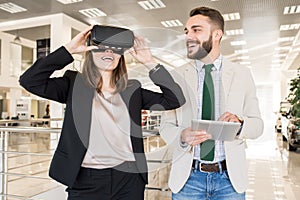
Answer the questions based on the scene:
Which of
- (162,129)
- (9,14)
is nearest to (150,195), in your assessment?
(162,129)

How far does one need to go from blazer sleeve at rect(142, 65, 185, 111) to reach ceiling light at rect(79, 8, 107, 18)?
252 inches

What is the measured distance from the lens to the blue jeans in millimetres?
1065

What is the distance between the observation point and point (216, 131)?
0.93 m

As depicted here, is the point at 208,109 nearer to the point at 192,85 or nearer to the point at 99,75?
the point at 192,85

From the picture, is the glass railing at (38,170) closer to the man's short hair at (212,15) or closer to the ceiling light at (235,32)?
the man's short hair at (212,15)

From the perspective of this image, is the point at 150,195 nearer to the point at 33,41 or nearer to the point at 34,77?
the point at 34,77

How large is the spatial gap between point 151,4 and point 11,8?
126 inches

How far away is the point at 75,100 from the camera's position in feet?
3.11

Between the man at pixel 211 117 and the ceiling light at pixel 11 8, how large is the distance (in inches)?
265

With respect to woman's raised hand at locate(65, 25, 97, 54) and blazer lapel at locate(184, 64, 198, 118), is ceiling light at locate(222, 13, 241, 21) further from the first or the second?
woman's raised hand at locate(65, 25, 97, 54)

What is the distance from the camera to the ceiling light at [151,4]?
6.52 metres

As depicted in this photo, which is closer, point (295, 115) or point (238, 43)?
point (295, 115)

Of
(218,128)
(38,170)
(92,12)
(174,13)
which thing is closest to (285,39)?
(174,13)

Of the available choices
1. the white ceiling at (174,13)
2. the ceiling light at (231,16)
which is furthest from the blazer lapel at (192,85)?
the ceiling light at (231,16)
